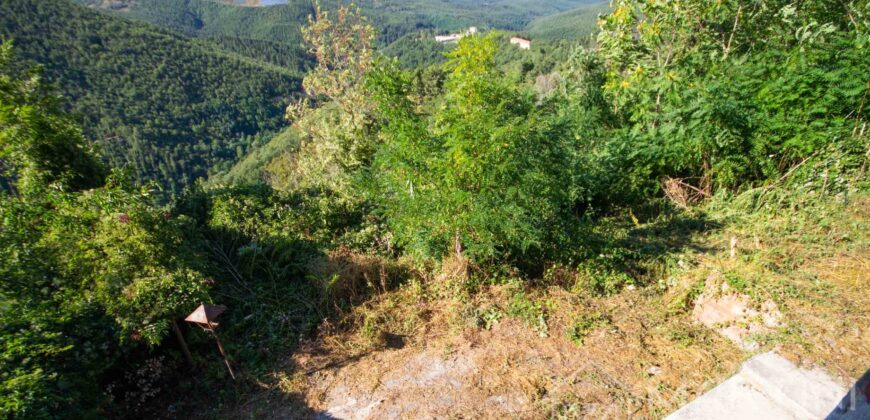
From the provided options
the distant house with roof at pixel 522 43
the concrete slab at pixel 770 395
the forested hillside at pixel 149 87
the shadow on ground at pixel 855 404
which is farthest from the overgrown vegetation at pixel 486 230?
the distant house with roof at pixel 522 43

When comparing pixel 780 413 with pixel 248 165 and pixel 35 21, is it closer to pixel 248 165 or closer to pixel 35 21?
pixel 248 165

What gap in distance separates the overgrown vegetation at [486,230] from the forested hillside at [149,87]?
70.3 meters

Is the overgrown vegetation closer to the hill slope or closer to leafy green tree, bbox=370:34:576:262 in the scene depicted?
leafy green tree, bbox=370:34:576:262

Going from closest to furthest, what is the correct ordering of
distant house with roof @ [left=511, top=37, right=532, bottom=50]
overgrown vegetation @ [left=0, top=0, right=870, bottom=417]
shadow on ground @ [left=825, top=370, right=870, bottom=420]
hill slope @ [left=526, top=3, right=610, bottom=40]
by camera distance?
shadow on ground @ [left=825, top=370, right=870, bottom=420] < overgrown vegetation @ [left=0, top=0, right=870, bottom=417] < distant house with roof @ [left=511, top=37, right=532, bottom=50] < hill slope @ [left=526, top=3, right=610, bottom=40]

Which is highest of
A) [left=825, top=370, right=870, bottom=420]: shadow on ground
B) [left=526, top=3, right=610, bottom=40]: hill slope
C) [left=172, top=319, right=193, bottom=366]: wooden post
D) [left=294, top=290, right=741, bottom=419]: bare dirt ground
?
[left=526, top=3, right=610, bottom=40]: hill slope

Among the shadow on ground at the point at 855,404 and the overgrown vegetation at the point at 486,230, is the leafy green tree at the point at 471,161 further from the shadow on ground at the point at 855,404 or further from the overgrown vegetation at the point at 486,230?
the shadow on ground at the point at 855,404

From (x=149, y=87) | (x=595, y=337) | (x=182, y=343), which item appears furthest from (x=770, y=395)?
(x=149, y=87)

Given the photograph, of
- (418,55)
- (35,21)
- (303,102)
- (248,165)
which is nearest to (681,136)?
(303,102)

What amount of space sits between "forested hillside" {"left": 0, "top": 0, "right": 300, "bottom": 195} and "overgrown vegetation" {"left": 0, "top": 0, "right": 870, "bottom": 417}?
70313mm

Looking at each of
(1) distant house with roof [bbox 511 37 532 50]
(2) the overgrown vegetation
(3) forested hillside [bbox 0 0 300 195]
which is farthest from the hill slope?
(2) the overgrown vegetation

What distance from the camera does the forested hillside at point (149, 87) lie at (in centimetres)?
7119

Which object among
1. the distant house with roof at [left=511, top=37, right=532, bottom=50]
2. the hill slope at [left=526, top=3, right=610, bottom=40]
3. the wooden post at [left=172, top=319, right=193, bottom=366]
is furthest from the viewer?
the hill slope at [left=526, top=3, right=610, bottom=40]

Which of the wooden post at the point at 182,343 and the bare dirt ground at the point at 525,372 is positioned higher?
the wooden post at the point at 182,343

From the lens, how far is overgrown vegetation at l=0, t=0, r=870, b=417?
3906 millimetres
